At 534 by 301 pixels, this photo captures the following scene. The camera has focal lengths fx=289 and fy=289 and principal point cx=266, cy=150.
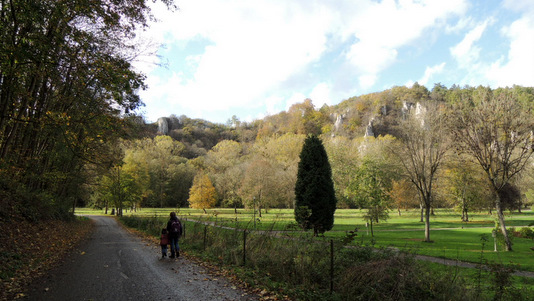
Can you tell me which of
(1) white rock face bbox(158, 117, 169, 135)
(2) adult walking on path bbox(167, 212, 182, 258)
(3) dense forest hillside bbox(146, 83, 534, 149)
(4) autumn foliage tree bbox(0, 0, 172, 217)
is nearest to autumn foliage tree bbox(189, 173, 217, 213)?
(4) autumn foliage tree bbox(0, 0, 172, 217)

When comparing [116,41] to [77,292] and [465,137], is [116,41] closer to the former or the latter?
[77,292]

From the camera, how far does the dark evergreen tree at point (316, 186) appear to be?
61.9 feet

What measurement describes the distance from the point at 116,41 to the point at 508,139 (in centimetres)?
2002

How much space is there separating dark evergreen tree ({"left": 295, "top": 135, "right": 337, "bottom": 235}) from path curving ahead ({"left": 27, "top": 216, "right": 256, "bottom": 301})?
34.3 feet

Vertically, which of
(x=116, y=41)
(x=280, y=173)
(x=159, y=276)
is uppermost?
(x=116, y=41)

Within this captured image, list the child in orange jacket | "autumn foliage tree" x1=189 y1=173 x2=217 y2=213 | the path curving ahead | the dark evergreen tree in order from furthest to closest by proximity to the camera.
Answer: "autumn foliage tree" x1=189 y1=173 x2=217 y2=213, the dark evergreen tree, the child in orange jacket, the path curving ahead

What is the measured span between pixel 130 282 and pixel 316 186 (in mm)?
13731

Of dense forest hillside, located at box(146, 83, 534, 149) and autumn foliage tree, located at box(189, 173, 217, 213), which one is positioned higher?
dense forest hillside, located at box(146, 83, 534, 149)

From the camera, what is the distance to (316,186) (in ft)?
62.7

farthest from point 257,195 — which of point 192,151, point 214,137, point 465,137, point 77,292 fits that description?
point 214,137

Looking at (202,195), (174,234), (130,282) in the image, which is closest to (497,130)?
(174,234)

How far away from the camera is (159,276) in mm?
7824

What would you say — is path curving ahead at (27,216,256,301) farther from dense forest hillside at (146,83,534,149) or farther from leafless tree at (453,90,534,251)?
dense forest hillside at (146,83,534,149)

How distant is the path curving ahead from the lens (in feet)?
20.2
